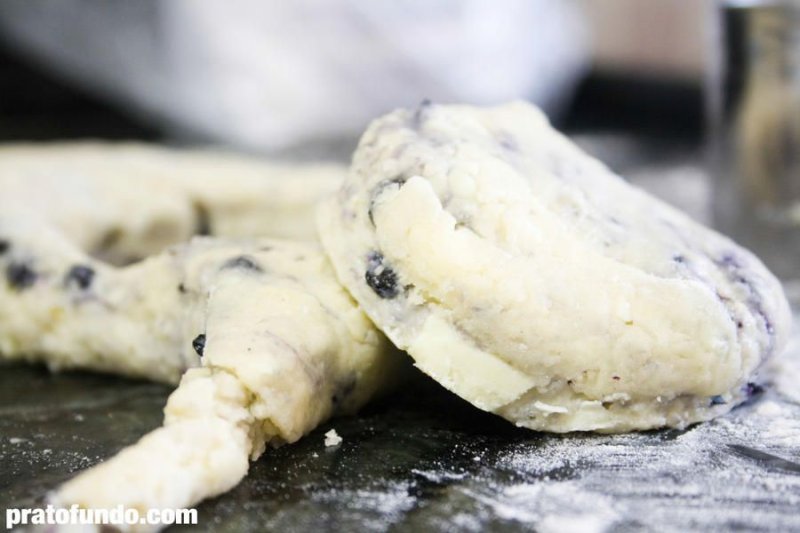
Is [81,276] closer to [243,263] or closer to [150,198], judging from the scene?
[243,263]

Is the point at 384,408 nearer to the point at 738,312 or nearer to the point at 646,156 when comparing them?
the point at 738,312

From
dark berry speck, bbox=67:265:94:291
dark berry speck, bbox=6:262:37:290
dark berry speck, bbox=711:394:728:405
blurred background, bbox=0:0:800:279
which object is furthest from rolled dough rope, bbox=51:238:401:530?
blurred background, bbox=0:0:800:279

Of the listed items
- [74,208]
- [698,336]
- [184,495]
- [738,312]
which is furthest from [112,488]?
[74,208]

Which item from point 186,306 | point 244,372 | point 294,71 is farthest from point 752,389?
point 294,71

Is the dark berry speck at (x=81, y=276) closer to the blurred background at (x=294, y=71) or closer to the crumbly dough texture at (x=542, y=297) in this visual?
the crumbly dough texture at (x=542, y=297)

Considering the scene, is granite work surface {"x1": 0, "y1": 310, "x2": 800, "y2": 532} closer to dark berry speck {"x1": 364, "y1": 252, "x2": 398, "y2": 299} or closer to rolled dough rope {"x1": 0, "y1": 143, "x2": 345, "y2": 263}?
dark berry speck {"x1": 364, "y1": 252, "x2": 398, "y2": 299}

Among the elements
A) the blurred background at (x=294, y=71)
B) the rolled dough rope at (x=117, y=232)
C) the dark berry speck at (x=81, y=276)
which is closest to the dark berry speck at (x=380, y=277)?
the rolled dough rope at (x=117, y=232)
